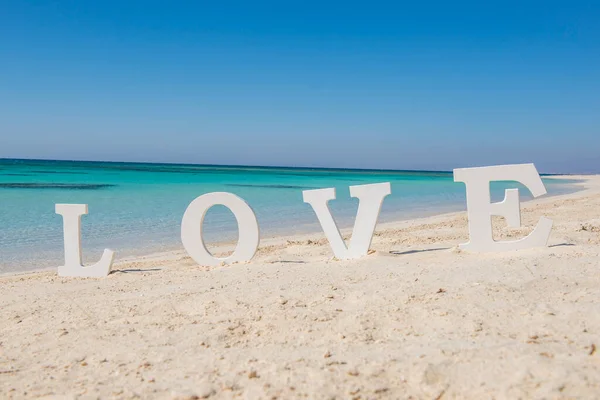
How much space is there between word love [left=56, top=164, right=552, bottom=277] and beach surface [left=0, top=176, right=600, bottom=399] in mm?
343

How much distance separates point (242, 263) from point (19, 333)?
3.05m

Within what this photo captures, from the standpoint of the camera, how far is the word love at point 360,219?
6152 millimetres

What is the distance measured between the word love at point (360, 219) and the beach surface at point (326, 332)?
1.13 feet

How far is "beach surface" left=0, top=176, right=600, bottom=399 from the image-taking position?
9.18 feet

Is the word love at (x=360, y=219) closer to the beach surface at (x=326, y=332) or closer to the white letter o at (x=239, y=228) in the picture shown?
the white letter o at (x=239, y=228)

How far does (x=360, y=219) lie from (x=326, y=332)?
3156mm

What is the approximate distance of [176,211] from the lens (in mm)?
16844

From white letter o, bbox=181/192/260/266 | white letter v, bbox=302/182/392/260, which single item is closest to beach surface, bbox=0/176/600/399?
white letter v, bbox=302/182/392/260

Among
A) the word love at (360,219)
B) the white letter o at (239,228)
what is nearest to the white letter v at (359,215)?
the word love at (360,219)

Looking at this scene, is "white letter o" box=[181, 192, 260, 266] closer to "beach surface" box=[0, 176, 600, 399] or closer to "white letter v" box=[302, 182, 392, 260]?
"beach surface" box=[0, 176, 600, 399]

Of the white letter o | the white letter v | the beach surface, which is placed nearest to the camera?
the beach surface

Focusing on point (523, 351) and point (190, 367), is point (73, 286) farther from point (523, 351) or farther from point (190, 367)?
point (523, 351)

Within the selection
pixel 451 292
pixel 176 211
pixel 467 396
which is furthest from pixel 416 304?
pixel 176 211

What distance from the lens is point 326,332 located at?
365cm
